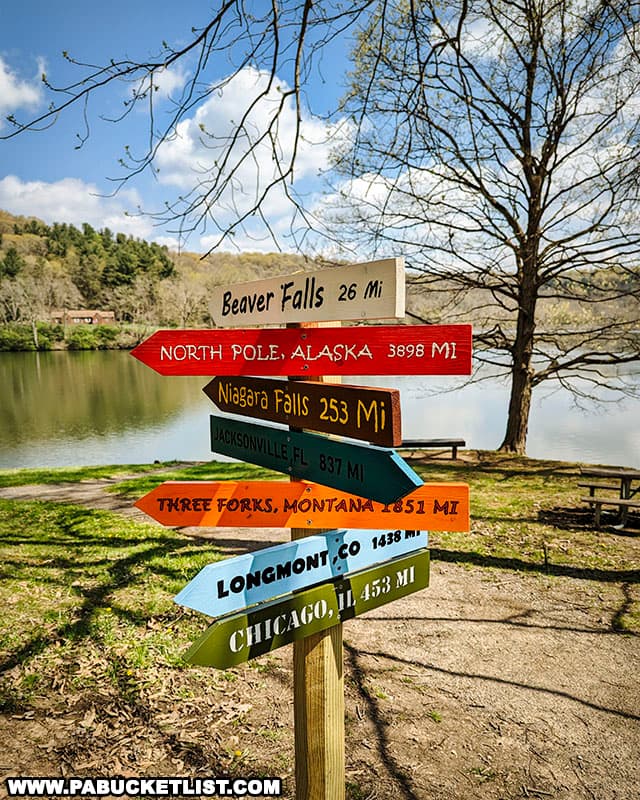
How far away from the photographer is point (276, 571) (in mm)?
1734

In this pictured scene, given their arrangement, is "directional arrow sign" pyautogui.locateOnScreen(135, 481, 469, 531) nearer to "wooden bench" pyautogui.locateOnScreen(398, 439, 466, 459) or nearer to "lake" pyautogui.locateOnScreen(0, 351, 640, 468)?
"wooden bench" pyautogui.locateOnScreen(398, 439, 466, 459)

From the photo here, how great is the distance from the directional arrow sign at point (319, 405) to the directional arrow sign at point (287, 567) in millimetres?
394

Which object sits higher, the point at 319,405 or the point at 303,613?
the point at 319,405

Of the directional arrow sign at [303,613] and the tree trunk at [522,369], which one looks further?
the tree trunk at [522,369]

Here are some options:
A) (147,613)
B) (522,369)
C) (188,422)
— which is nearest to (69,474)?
(147,613)

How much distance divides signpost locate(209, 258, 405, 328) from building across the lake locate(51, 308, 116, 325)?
72.2m

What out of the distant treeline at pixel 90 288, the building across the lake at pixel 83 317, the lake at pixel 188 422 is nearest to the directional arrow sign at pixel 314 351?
the lake at pixel 188 422

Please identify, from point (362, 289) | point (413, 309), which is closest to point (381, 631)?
point (362, 289)

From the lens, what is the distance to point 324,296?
1.88m

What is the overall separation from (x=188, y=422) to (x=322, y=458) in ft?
81.0

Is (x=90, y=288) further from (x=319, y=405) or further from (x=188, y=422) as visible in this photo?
(x=319, y=405)

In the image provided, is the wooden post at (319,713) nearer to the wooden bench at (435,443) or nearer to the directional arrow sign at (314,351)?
the directional arrow sign at (314,351)

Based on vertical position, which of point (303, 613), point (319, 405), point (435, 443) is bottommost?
point (435, 443)

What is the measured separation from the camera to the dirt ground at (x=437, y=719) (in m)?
2.87
